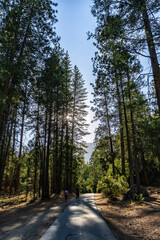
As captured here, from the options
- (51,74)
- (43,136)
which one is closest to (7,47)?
(51,74)

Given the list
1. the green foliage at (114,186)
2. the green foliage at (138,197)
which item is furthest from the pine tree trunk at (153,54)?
the green foliage at (114,186)

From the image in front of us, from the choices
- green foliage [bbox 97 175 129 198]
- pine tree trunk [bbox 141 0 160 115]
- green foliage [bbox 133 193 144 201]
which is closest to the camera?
pine tree trunk [bbox 141 0 160 115]

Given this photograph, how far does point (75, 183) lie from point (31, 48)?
2930 cm

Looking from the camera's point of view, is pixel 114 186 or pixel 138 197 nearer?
pixel 138 197

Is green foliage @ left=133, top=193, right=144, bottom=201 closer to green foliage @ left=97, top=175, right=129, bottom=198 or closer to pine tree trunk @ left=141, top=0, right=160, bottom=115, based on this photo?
green foliage @ left=97, top=175, right=129, bottom=198

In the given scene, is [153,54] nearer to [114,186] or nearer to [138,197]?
[138,197]

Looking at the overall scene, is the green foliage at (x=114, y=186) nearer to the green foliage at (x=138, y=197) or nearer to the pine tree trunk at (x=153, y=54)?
the green foliage at (x=138, y=197)

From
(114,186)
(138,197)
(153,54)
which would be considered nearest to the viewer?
(153,54)

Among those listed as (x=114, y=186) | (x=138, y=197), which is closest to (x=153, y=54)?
(x=138, y=197)

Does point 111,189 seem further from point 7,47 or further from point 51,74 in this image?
point 7,47

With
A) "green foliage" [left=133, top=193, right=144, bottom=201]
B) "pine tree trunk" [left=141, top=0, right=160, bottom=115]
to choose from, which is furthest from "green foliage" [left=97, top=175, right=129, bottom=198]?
"pine tree trunk" [left=141, top=0, right=160, bottom=115]

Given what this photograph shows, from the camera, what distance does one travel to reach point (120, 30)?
750cm

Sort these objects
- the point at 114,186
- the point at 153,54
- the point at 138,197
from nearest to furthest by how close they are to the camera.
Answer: the point at 153,54 < the point at 138,197 < the point at 114,186

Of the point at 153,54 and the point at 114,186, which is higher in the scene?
the point at 153,54
